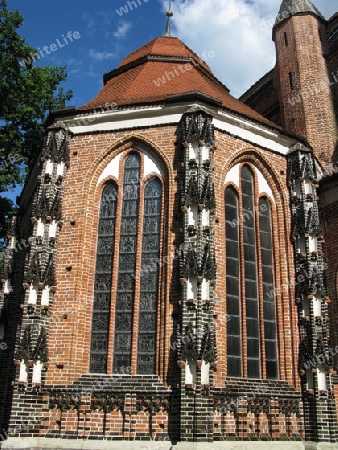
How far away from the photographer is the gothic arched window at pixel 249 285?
34.0 ft

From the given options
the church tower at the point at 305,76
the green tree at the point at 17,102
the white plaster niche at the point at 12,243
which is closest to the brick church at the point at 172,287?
the white plaster niche at the point at 12,243

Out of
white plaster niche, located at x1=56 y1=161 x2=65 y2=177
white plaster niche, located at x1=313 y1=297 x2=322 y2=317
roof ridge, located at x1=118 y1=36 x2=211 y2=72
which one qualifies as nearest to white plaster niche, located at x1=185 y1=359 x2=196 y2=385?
white plaster niche, located at x1=313 y1=297 x2=322 y2=317

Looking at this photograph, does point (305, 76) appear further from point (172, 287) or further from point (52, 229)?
point (52, 229)

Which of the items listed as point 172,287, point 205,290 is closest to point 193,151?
point 172,287

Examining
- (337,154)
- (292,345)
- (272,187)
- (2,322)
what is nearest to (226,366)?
(292,345)

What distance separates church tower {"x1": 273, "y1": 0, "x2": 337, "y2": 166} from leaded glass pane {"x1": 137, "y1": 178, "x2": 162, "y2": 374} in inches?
272

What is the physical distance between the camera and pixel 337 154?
15.5m

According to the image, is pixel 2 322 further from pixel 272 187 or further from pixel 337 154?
pixel 337 154

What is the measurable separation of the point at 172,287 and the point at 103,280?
1650 mm

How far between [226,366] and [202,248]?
2.43 meters

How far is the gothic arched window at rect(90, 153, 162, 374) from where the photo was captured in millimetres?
9836

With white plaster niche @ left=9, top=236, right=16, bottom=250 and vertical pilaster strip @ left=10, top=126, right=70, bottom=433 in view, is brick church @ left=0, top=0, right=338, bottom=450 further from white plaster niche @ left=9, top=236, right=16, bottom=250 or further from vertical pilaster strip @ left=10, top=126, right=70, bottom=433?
white plaster niche @ left=9, top=236, right=16, bottom=250

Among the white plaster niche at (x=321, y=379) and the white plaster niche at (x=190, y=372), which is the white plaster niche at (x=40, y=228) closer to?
the white plaster niche at (x=190, y=372)

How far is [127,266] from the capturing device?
10586mm
